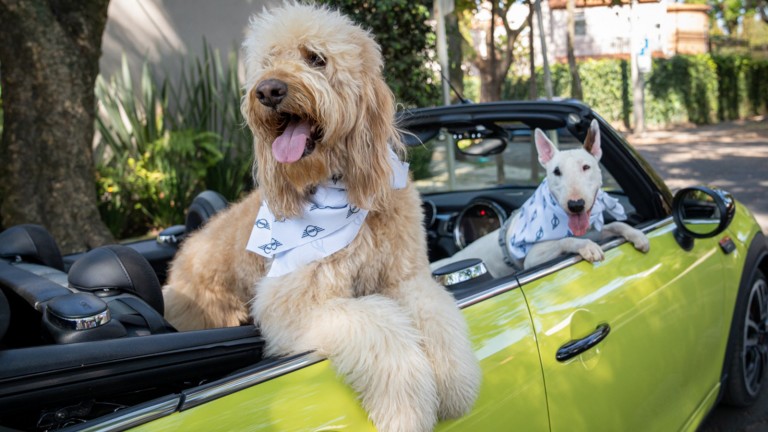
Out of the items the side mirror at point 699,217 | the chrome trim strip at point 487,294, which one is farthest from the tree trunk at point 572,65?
the chrome trim strip at point 487,294

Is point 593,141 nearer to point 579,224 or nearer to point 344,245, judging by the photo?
→ point 579,224

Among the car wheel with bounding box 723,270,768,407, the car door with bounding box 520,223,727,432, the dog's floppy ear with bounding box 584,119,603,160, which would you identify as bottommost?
the car wheel with bounding box 723,270,768,407

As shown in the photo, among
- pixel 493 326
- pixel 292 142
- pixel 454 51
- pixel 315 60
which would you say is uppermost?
pixel 315 60

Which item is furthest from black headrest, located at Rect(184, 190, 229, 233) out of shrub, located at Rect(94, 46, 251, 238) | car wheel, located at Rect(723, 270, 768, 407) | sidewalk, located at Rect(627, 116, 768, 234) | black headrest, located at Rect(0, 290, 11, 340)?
sidewalk, located at Rect(627, 116, 768, 234)

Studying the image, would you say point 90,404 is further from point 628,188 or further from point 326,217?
point 628,188

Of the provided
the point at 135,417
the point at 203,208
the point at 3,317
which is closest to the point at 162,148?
the point at 203,208

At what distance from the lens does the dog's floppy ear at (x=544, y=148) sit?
344cm

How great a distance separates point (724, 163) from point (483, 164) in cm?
1428

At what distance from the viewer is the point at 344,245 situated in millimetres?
2275

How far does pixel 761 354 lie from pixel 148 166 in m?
7.00

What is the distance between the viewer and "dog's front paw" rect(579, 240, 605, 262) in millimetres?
2873

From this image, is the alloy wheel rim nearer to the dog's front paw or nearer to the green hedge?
the dog's front paw

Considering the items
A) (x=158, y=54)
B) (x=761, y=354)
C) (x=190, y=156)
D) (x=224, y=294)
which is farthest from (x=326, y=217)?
(x=158, y=54)

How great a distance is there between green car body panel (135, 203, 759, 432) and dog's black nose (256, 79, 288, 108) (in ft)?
2.61
